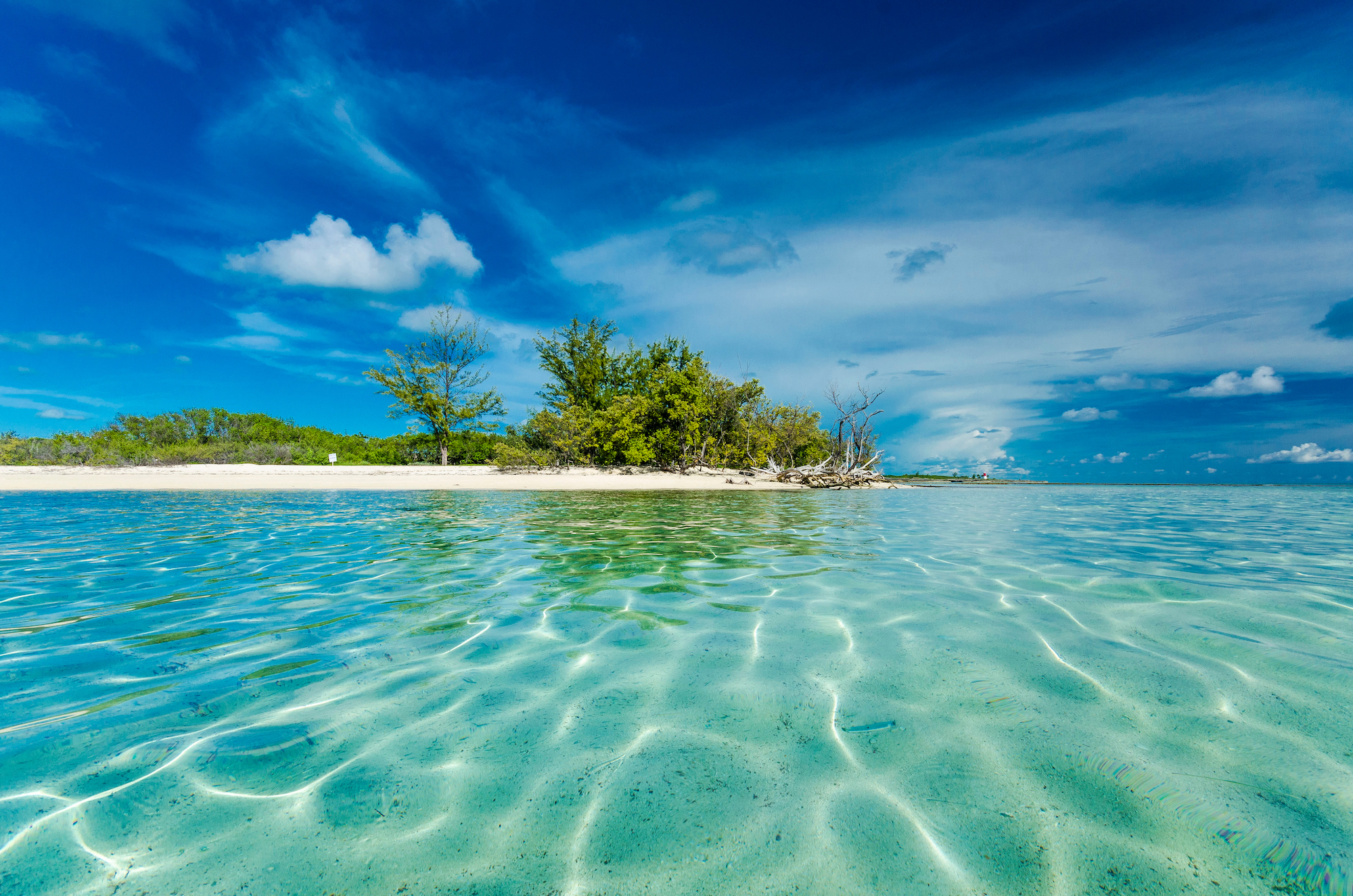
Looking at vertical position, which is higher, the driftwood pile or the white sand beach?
the driftwood pile

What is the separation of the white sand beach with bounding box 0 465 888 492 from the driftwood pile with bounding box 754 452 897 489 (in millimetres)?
771

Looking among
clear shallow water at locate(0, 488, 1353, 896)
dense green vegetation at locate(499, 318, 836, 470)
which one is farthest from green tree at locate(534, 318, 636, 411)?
clear shallow water at locate(0, 488, 1353, 896)

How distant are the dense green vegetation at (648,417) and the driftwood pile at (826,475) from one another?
304 centimetres

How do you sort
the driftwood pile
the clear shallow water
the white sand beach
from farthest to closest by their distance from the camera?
1. the driftwood pile
2. the white sand beach
3. the clear shallow water

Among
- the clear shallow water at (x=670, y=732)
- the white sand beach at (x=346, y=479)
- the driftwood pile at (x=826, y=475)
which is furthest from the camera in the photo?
the driftwood pile at (x=826, y=475)

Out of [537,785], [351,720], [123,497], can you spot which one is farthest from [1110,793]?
[123,497]

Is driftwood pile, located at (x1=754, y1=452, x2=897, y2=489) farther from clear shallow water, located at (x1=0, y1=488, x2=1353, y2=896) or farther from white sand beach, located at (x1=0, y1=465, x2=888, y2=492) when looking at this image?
clear shallow water, located at (x1=0, y1=488, x2=1353, y2=896)

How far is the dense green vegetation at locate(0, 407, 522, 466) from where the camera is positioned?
24750 millimetres

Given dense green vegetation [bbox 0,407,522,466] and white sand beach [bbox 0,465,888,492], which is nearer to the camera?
white sand beach [bbox 0,465,888,492]

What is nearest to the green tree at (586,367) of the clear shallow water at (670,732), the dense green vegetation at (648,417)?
the dense green vegetation at (648,417)

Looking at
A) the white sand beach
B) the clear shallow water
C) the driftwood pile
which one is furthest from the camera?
the driftwood pile

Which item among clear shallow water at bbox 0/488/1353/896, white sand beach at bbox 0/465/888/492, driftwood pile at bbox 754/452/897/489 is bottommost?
clear shallow water at bbox 0/488/1353/896

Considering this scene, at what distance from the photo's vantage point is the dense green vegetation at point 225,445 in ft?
81.2

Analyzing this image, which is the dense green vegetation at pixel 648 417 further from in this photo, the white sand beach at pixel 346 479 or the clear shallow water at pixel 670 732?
the clear shallow water at pixel 670 732
